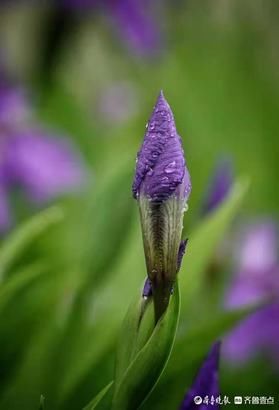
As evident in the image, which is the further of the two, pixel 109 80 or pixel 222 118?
pixel 109 80

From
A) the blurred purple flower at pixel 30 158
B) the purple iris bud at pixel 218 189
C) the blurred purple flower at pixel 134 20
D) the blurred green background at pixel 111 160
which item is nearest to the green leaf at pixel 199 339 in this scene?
the blurred green background at pixel 111 160

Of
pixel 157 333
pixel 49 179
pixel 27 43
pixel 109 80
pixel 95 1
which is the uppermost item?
pixel 27 43

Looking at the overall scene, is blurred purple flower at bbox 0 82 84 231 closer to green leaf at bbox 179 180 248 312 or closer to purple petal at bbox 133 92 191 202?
green leaf at bbox 179 180 248 312

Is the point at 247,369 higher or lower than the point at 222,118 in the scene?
lower

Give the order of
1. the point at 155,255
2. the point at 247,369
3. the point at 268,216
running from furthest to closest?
the point at 268,216, the point at 247,369, the point at 155,255

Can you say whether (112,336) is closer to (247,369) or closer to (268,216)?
(247,369)

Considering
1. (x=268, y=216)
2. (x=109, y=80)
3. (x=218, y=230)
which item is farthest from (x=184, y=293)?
(x=109, y=80)

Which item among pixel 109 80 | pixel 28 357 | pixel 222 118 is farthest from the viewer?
pixel 109 80

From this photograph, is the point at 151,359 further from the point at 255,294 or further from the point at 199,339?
the point at 255,294
